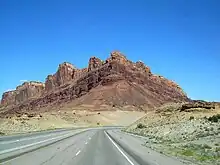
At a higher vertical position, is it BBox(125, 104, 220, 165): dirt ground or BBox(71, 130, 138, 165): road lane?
BBox(125, 104, 220, 165): dirt ground

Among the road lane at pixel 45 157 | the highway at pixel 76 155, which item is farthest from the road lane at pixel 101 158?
the road lane at pixel 45 157

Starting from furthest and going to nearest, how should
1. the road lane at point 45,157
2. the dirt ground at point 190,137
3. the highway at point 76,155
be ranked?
the dirt ground at point 190,137, the highway at point 76,155, the road lane at point 45,157

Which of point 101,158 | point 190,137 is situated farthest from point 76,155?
point 190,137

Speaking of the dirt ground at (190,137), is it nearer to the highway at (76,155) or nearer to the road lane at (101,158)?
the highway at (76,155)

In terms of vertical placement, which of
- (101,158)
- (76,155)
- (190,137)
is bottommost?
(101,158)

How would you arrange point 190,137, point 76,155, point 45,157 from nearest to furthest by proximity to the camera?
point 45,157
point 76,155
point 190,137

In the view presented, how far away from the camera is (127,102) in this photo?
191625 millimetres

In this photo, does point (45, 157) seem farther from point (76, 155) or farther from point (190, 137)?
point (190, 137)

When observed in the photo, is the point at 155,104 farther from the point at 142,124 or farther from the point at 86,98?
the point at 142,124

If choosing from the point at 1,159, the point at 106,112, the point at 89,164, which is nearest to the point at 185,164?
the point at 89,164

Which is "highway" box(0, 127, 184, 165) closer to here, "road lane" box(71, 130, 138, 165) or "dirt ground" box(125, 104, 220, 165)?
"road lane" box(71, 130, 138, 165)

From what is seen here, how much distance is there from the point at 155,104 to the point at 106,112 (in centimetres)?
3915

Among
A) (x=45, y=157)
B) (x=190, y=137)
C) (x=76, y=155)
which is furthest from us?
(x=190, y=137)

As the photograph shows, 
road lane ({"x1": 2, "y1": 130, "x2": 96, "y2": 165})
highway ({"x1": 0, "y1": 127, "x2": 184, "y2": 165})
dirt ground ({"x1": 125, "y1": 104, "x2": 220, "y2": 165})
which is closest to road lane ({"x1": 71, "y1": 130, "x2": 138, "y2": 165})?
highway ({"x1": 0, "y1": 127, "x2": 184, "y2": 165})
